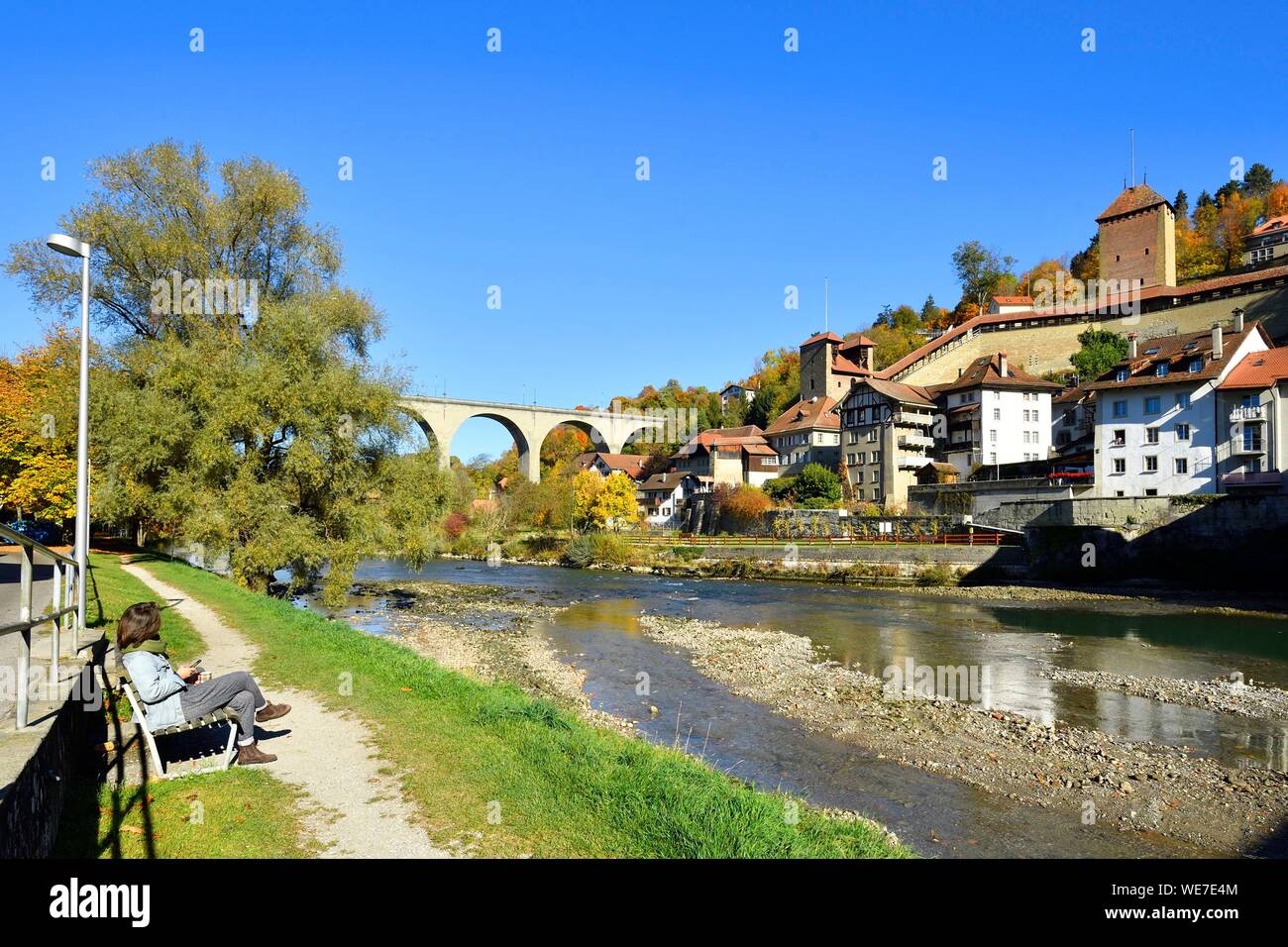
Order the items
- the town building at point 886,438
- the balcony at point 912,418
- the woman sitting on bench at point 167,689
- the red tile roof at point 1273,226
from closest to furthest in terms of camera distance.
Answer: the woman sitting on bench at point 167,689
the town building at point 886,438
the balcony at point 912,418
the red tile roof at point 1273,226

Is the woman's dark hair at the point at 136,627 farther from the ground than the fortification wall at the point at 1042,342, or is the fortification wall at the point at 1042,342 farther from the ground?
the fortification wall at the point at 1042,342

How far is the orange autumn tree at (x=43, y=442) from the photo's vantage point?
83.3 ft

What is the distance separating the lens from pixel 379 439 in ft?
90.0

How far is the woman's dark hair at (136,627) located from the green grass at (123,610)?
3397mm

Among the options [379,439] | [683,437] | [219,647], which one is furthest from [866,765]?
[683,437]

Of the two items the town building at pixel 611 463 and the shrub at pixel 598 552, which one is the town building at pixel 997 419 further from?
the town building at pixel 611 463

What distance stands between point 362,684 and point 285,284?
26910mm

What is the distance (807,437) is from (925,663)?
56.1 m

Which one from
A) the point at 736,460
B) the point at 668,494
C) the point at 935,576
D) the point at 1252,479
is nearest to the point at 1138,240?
the point at 736,460

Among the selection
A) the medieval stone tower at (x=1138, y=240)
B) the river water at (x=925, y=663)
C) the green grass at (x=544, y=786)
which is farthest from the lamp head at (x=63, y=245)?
→ the medieval stone tower at (x=1138, y=240)

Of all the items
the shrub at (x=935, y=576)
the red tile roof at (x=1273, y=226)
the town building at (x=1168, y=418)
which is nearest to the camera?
the town building at (x=1168, y=418)

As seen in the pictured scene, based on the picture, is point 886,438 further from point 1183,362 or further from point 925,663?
point 925,663

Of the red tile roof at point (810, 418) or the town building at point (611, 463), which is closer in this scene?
the red tile roof at point (810, 418)

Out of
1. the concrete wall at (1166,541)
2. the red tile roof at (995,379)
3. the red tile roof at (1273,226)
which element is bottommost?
the concrete wall at (1166,541)
